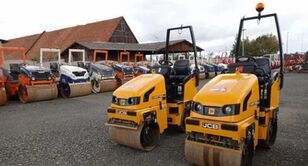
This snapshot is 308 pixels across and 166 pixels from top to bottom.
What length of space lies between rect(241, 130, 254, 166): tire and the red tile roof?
109 ft

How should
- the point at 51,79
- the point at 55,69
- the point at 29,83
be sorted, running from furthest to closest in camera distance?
the point at 55,69
the point at 51,79
the point at 29,83

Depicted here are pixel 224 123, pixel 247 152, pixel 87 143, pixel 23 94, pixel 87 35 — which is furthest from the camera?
pixel 87 35

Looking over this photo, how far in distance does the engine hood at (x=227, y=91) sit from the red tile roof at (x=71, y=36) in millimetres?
32775

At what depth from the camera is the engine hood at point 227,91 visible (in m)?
3.80

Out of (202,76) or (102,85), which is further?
(202,76)

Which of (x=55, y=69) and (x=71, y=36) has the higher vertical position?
(x=71, y=36)

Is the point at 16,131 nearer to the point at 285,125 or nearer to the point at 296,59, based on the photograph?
the point at 285,125

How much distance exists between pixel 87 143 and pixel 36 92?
639 centimetres

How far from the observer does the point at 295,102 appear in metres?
10.2

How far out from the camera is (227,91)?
3.90m

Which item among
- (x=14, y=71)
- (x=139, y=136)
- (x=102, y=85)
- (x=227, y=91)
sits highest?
(x=14, y=71)

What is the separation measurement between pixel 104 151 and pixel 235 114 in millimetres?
2484

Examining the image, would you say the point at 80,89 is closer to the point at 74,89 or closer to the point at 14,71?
the point at 74,89

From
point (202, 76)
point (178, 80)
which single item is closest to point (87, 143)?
point (178, 80)
